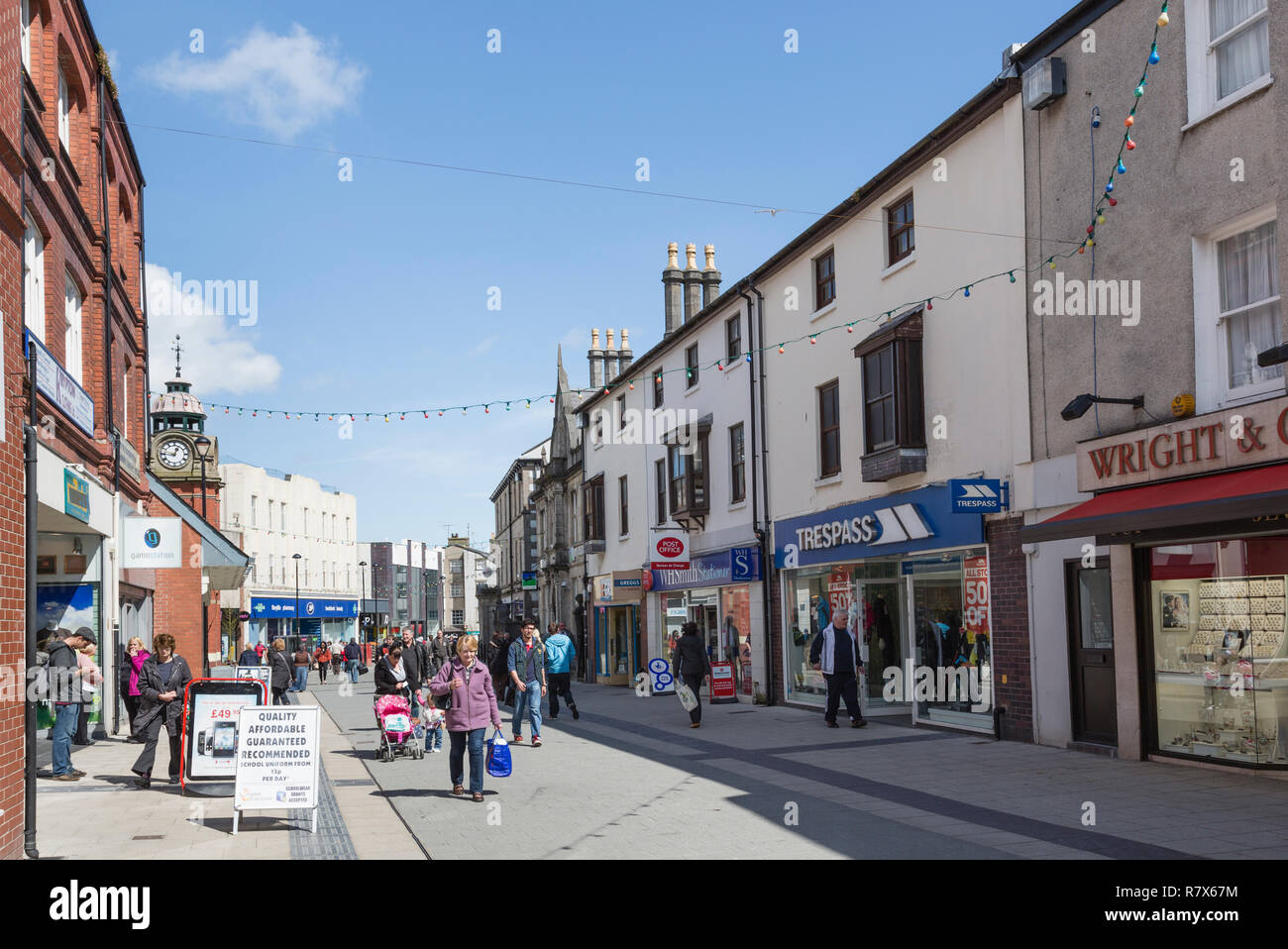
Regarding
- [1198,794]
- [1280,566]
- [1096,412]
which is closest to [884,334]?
[1096,412]

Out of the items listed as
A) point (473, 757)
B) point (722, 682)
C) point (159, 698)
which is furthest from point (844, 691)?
point (159, 698)

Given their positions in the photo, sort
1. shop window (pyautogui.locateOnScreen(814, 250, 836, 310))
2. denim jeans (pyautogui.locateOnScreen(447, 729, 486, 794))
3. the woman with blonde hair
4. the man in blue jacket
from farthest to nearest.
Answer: shop window (pyautogui.locateOnScreen(814, 250, 836, 310)) → the man in blue jacket → the woman with blonde hair → denim jeans (pyautogui.locateOnScreen(447, 729, 486, 794))

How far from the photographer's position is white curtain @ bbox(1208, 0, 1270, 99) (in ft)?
38.0

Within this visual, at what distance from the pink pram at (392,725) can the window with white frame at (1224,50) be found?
1200 cm

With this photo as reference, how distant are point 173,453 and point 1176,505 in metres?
40.7

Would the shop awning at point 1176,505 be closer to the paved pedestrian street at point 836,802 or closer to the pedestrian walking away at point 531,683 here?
the paved pedestrian street at point 836,802

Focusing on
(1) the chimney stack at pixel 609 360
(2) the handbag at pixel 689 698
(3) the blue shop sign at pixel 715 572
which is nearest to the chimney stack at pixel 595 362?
(1) the chimney stack at pixel 609 360

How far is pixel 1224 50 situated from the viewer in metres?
12.1

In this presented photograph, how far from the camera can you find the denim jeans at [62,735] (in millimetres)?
14117

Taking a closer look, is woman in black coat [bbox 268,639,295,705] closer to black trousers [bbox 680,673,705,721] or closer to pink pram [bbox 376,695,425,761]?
pink pram [bbox 376,695,425,761]

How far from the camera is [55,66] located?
15625 millimetres

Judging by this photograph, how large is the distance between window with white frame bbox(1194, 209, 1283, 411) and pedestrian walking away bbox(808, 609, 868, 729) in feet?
22.8

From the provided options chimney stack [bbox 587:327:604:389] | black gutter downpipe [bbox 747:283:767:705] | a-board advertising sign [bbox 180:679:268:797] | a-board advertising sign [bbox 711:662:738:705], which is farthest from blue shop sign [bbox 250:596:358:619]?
a-board advertising sign [bbox 180:679:268:797]

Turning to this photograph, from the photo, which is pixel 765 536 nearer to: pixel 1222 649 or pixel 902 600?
pixel 902 600
